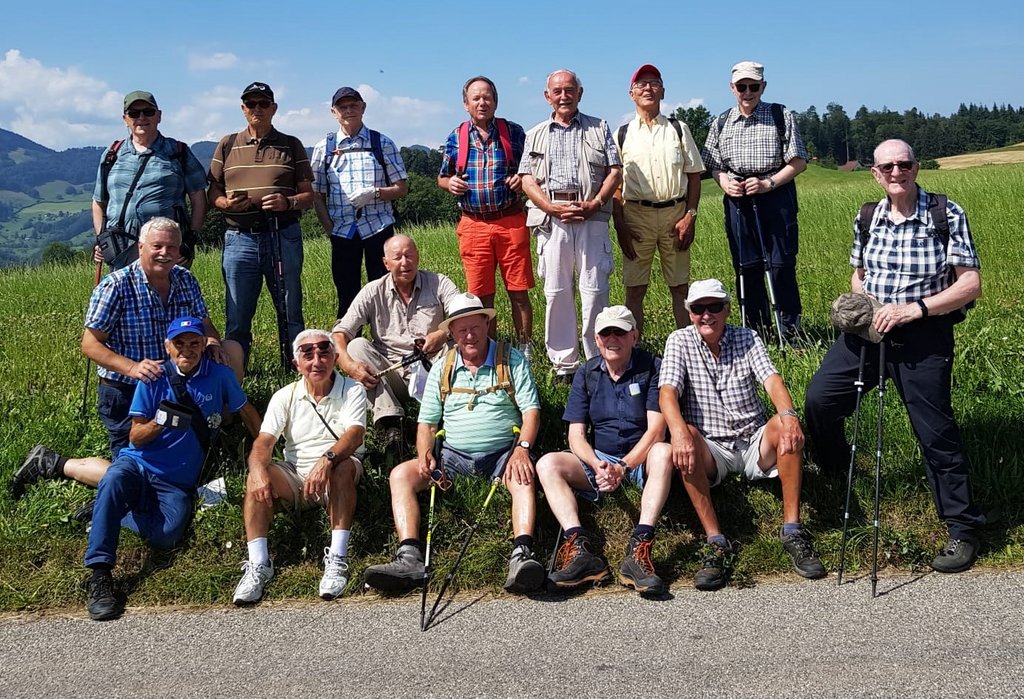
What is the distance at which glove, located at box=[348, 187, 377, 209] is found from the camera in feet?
27.2

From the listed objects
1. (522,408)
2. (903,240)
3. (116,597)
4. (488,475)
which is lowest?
(116,597)

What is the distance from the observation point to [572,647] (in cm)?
490

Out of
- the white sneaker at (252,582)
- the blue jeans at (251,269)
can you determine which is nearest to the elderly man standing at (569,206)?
the blue jeans at (251,269)

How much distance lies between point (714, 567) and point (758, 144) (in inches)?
171

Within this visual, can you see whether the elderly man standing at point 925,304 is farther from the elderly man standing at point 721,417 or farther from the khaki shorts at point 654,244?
the khaki shorts at point 654,244

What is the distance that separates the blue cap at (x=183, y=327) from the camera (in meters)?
6.52

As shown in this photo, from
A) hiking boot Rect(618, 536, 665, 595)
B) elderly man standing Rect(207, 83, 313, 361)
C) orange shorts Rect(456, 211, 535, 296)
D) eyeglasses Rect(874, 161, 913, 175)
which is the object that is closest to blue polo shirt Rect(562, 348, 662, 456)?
hiking boot Rect(618, 536, 665, 595)

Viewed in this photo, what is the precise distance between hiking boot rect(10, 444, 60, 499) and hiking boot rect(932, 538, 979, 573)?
5981 mm

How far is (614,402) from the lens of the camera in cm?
641

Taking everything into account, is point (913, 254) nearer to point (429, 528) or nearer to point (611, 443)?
point (611, 443)

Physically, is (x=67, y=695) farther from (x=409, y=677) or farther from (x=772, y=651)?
(x=772, y=651)

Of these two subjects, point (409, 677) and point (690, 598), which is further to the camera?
point (690, 598)

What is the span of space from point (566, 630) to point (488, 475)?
5.33 feet

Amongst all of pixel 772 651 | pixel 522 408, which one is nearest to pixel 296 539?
pixel 522 408
